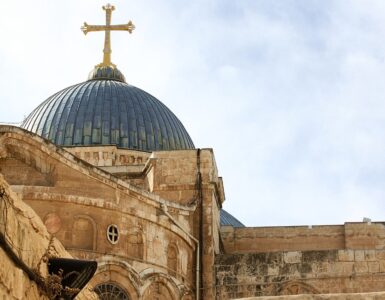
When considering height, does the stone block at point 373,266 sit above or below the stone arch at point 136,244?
below

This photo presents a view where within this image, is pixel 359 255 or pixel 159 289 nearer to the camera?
pixel 159 289

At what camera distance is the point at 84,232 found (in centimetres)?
2139

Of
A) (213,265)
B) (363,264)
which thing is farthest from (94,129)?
(363,264)

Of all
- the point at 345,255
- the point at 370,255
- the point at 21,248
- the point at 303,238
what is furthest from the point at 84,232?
the point at 21,248

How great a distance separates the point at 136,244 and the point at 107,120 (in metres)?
10.4

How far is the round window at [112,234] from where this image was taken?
2158cm

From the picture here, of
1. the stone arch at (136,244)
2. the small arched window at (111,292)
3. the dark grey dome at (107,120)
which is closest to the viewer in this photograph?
the small arched window at (111,292)

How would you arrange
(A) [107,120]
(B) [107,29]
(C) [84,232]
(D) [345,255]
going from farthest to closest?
(B) [107,29] → (A) [107,120] → (D) [345,255] → (C) [84,232]

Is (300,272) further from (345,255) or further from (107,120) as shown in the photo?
(107,120)

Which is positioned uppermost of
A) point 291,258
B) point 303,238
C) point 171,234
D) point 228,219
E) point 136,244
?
point 228,219

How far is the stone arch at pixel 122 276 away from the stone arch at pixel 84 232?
471mm

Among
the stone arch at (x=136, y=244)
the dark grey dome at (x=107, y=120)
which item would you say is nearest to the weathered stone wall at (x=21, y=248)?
the stone arch at (x=136, y=244)

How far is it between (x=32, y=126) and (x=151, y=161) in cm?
749

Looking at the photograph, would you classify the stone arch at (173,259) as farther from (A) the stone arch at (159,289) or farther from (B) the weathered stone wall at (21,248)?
(B) the weathered stone wall at (21,248)
